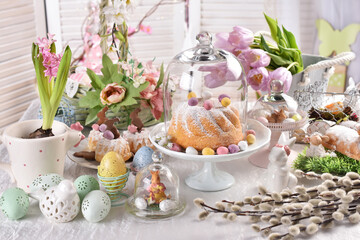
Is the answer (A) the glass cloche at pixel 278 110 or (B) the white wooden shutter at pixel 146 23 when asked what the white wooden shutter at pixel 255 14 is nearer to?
(B) the white wooden shutter at pixel 146 23

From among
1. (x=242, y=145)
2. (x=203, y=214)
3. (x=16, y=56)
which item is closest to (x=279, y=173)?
(x=242, y=145)

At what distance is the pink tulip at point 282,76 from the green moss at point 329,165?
0.21m

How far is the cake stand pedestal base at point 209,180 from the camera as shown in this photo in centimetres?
97

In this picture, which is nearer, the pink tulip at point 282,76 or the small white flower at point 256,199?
the small white flower at point 256,199

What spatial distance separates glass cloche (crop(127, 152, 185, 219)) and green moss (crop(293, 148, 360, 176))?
30 cm

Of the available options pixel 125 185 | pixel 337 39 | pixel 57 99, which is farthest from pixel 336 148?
pixel 337 39

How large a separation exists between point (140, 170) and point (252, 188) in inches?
9.9

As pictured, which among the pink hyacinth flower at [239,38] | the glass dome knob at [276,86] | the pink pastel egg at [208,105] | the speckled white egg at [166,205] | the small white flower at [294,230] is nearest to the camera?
the small white flower at [294,230]

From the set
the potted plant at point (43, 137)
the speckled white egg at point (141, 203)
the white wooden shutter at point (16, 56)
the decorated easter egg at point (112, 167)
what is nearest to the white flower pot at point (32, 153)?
the potted plant at point (43, 137)

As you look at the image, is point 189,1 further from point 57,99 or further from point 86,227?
point 86,227

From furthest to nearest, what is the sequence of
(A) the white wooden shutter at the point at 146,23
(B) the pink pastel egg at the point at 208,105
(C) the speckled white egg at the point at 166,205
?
(A) the white wooden shutter at the point at 146,23 < (B) the pink pastel egg at the point at 208,105 < (C) the speckled white egg at the point at 166,205

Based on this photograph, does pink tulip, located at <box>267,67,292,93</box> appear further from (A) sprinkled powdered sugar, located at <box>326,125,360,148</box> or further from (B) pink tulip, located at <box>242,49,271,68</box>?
(A) sprinkled powdered sugar, located at <box>326,125,360,148</box>

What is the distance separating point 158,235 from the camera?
0.80 meters

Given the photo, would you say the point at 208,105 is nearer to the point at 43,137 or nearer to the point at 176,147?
the point at 176,147
